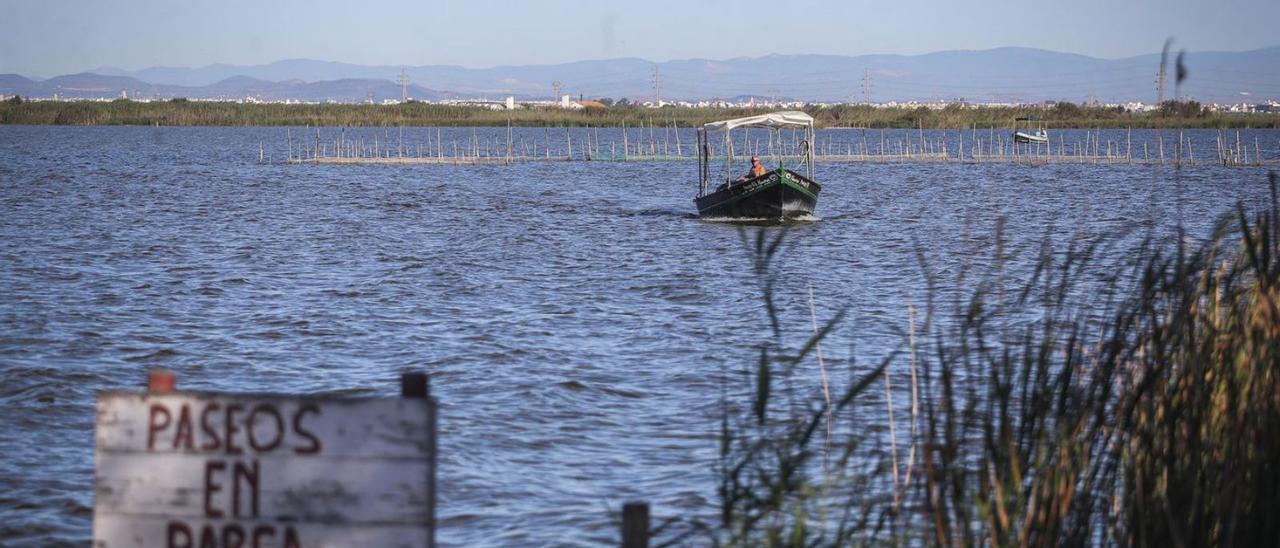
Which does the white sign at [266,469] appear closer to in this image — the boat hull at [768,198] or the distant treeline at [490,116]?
the boat hull at [768,198]

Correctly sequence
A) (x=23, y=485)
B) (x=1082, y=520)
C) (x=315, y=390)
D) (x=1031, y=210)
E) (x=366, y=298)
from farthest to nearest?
(x=1031, y=210), (x=366, y=298), (x=315, y=390), (x=23, y=485), (x=1082, y=520)

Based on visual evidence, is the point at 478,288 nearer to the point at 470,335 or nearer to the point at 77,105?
the point at 470,335

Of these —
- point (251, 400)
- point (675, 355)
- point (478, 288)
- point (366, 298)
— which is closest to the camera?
point (251, 400)

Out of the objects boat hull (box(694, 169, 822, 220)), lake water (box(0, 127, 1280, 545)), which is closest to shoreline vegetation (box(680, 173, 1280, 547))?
lake water (box(0, 127, 1280, 545))

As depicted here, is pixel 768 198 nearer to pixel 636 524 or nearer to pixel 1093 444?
pixel 1093 444

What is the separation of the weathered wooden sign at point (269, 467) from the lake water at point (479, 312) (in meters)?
2.27

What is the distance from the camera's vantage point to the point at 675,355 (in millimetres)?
14148

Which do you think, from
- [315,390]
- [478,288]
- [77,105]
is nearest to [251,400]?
[315,390]

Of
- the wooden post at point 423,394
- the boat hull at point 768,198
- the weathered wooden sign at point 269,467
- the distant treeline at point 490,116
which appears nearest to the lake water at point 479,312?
the boat hull at point 768,198

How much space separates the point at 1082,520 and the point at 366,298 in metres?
14.8

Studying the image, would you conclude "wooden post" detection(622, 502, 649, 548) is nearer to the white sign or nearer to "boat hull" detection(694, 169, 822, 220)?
the white sign

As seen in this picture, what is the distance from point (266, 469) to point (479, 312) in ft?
44.1

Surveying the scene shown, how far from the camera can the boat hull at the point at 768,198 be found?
3148 centimetres

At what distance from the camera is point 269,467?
4.32 meters
